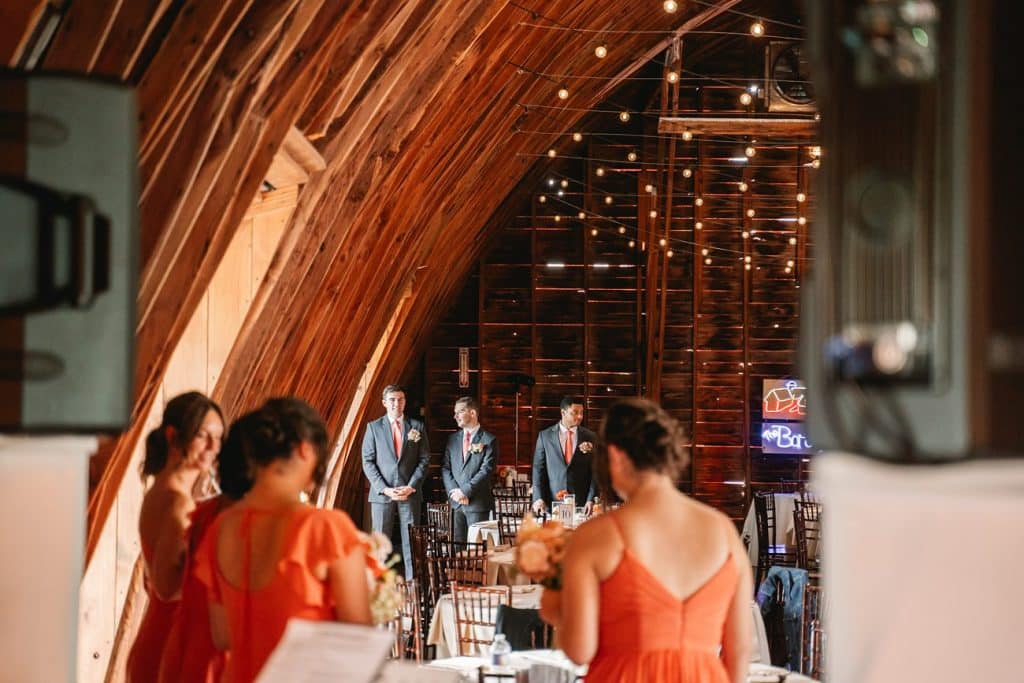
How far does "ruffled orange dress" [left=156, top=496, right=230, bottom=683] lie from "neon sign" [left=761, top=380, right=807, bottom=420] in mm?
12691

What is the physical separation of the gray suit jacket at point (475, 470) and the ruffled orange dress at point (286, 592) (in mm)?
7307

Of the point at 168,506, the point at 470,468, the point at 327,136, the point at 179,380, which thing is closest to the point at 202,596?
the point at 168,506

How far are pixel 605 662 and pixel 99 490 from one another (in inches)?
90.8

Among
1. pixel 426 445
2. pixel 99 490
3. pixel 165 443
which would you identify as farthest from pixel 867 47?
pixel 426 445

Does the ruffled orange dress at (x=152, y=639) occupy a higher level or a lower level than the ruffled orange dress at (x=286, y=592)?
lower

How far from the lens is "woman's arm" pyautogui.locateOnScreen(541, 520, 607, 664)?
3145 millimetres

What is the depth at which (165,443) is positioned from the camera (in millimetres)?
3957

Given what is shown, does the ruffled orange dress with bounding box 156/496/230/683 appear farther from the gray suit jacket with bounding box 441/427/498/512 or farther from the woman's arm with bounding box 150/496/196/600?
the gray suit jacket with bounding box 441/427/498/512

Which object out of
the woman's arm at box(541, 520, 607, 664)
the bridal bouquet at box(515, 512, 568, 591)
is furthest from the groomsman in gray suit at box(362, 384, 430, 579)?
the woman's arm at box(541, 520, 607, 664)

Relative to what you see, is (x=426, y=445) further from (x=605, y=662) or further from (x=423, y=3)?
(x=605, y=662)

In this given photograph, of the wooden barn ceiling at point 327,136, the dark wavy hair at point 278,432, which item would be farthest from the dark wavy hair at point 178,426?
the dark wavy hair at point 278,432

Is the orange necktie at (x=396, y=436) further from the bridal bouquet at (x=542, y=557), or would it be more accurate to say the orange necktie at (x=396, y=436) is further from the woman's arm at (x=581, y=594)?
the woman's arm at (x=581, y=594)

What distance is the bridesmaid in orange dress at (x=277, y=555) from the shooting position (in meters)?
2.99

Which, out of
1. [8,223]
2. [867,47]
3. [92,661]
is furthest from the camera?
[92,661]
